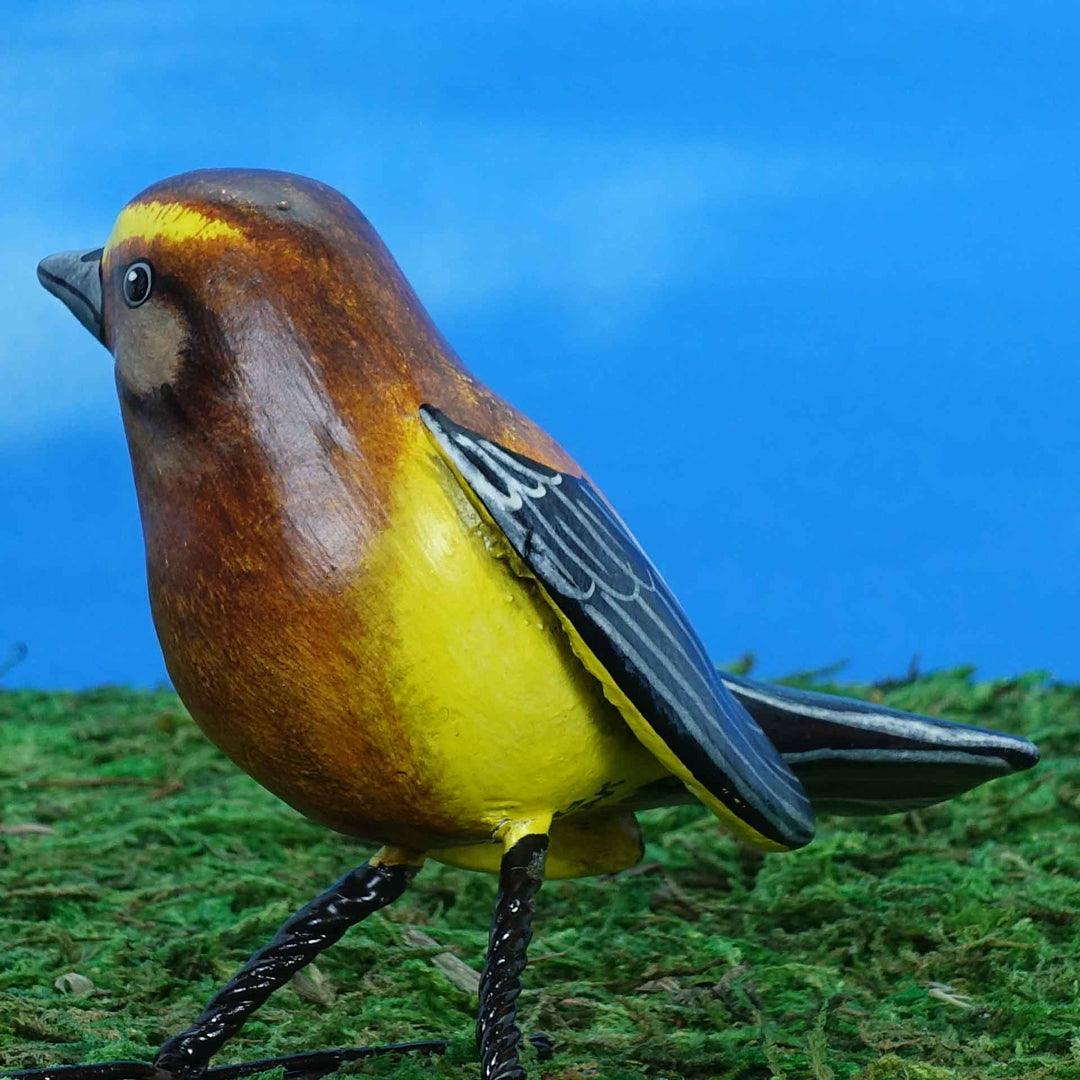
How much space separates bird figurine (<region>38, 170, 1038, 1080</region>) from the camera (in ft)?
5.23

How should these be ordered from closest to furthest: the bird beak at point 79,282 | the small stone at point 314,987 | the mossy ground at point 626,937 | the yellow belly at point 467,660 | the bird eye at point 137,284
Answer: the yellow belly at point 467,660, the bird eye at point 137,284, the bird beak at point 79,282, the mossy ground at point 626,937, the small stone at point 314,987

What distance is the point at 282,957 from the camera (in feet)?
5.86

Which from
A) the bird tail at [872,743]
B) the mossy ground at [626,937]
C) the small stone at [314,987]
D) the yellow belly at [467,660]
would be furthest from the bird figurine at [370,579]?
the small stone at [314,987]

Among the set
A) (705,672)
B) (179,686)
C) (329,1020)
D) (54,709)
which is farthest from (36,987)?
(54,709)

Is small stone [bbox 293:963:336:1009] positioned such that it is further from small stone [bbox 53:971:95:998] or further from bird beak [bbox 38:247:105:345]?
bird beak [bbox 38:247:105:345]

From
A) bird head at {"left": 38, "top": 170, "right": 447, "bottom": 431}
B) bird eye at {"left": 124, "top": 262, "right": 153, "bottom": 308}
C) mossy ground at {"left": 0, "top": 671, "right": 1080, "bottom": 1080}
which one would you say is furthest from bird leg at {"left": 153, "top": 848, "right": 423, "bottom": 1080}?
bird eye at {"left": 124, "top": 262, "right": 153, "bottom": 308}

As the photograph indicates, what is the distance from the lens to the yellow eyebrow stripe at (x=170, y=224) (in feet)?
5.50

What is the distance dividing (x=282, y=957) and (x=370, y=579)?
48cm

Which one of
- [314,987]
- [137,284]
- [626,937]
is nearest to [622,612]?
[137,284]

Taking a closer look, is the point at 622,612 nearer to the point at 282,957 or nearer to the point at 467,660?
the point at 467,660

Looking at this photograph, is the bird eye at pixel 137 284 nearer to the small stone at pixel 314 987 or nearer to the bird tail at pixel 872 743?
the bird tail at pixel 872 743

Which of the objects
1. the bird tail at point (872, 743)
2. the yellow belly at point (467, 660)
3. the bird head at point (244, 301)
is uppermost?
the bird head at point (244, 301)

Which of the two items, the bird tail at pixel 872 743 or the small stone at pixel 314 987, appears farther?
the small stone at pixel 314 987

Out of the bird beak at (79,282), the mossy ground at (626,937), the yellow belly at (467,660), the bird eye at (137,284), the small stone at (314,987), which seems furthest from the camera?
the small stone at (314,987)
